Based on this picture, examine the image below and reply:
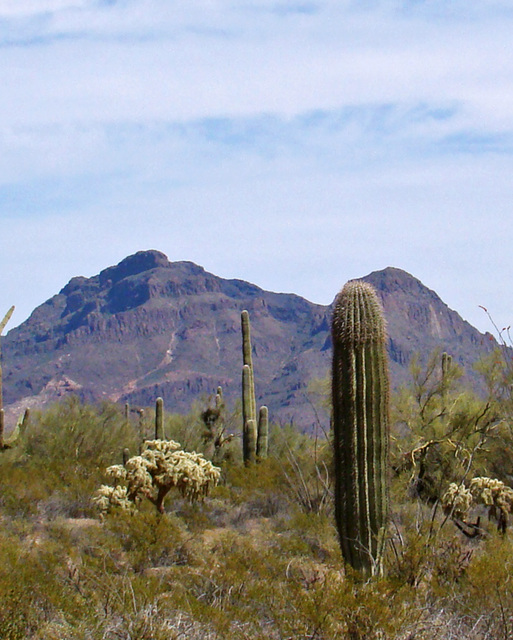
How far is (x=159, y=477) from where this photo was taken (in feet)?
37.6

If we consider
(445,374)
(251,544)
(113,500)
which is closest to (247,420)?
(445,374)

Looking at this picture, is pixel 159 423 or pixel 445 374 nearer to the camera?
pixel 445 374

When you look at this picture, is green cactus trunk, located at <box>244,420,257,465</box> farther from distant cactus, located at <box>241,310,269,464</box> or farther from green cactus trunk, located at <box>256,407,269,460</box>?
green cactus trunk, located at <box>256,407,269,460</box>

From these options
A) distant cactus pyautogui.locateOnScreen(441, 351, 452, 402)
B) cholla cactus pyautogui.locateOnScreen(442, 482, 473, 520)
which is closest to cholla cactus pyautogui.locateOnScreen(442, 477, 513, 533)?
cholla cactus pyautogui.locateOnScreen(442, 482, 473, 520)

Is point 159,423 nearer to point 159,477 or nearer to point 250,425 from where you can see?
point 250,425

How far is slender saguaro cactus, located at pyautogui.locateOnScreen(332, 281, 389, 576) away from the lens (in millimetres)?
8125

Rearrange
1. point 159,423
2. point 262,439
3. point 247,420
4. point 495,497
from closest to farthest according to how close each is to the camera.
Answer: point 495,497 < point 247,420 < point 262,439 < point 159,423

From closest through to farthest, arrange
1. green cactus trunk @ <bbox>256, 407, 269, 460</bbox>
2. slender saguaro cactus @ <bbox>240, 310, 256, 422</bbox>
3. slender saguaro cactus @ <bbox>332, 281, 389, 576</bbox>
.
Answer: slender saguaro cactus @ <bbox>332, 281, 389, 576</bbox> → green cactus trunk @ <bbox>256, 407, 269, 460</bbox> → slender saguaro cactus @ <bbox>240, 310, 256, 422</bbox>

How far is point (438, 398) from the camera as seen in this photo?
58.9 feet

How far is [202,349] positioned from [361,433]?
546 ft

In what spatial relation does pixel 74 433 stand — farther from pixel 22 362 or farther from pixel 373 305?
pixel 22 362

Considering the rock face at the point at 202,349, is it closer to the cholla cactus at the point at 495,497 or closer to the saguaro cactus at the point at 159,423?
the saguaro cactus at the point at 159,423

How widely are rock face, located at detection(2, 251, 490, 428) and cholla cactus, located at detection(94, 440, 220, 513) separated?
117449 mm

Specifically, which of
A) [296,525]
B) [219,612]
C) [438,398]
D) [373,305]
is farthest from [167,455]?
[438,398]
